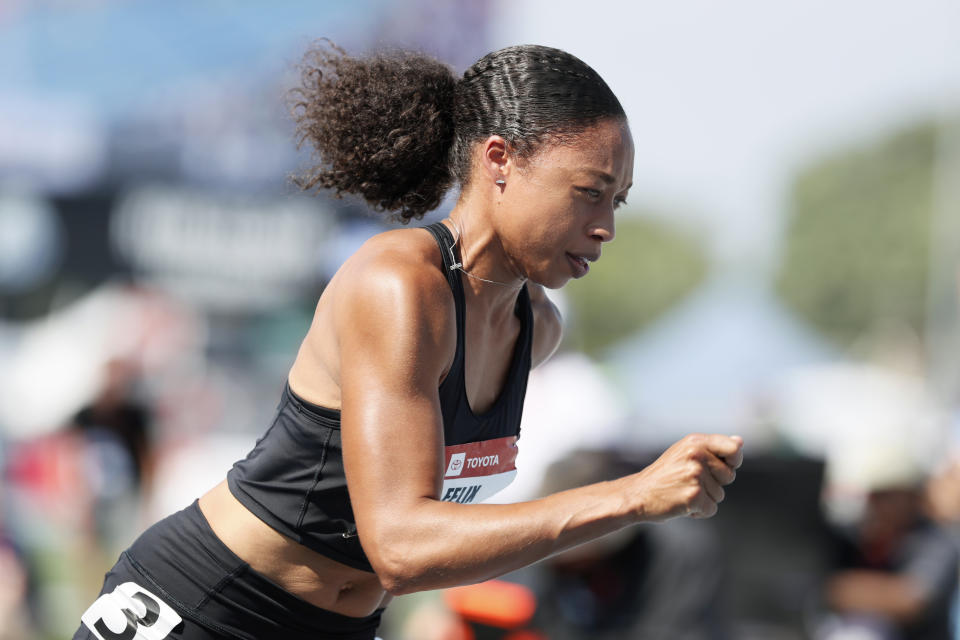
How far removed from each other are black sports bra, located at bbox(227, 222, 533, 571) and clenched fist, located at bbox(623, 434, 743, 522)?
45cm

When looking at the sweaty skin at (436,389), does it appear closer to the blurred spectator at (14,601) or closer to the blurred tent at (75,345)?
the blurred spectator at (14,601)

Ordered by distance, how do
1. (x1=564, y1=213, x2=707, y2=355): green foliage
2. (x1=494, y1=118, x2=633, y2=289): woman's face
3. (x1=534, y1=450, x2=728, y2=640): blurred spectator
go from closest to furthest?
(x1=494, y1=118, x2=633, y2=289): woman's face → (x1=534, y1=450, x2=728, y2=640): blurred spectator → (x1=564, y1=213, x2=707, y2=355): green foliage

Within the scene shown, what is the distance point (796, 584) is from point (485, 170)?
4.46m

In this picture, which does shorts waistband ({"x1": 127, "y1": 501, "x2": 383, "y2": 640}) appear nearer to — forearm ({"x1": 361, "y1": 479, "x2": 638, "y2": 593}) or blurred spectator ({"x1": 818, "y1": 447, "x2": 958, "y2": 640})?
forearm ({"x1": 361, "y1": 479, "x2": 638, "y2": 593})

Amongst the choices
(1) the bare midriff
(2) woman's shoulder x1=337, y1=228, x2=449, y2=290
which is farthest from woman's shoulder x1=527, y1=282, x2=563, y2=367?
(1) the bare midriff

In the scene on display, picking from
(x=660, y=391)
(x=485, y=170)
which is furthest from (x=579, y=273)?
(x=660, y=391)

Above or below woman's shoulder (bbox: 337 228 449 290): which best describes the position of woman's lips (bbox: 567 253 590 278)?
below

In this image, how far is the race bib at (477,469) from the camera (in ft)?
7.09

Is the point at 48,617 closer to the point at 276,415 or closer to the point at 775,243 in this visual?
the point at 276,415

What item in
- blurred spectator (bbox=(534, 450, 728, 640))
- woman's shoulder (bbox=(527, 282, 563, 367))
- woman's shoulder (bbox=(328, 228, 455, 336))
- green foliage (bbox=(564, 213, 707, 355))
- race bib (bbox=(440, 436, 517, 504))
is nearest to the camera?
woman's shoulder (bbox=(328, 228, 455, 336))

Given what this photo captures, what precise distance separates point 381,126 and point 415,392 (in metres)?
0.72

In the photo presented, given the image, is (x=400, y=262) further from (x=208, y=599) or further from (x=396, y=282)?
(x=208, y=599)

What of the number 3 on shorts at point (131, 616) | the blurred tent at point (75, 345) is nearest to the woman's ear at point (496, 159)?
the number 3 on shorts at point (131, 616)

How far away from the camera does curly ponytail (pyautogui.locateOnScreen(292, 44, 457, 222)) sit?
2297mm
